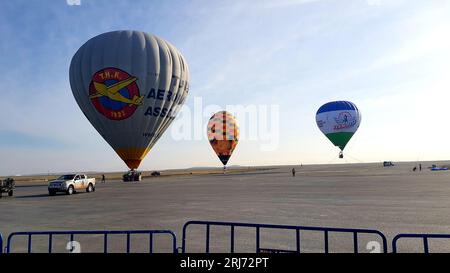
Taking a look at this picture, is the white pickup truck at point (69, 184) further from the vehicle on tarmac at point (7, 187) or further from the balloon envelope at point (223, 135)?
the balloon envelope at point (223, 135)

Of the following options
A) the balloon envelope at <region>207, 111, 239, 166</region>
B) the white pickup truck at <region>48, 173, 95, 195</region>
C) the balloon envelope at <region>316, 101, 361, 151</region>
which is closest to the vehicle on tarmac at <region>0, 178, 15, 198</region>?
the white pickup truck at <region>48, 173, 95, 195</region>

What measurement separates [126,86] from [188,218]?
84.0 ft

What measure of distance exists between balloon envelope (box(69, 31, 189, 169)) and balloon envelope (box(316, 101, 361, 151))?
3580 centimetres

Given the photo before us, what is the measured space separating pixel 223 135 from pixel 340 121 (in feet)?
71.7

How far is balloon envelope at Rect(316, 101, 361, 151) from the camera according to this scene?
65.8 metres

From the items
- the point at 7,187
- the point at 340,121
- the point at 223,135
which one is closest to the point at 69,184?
the point at 7,187

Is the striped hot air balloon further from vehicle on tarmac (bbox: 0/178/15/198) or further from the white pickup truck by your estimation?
vehicle on tarmac (bbox: 0/178/15/198)

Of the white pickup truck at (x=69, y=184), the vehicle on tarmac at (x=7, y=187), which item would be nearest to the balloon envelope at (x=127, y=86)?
the white pickup truck at (x=69, y=184)

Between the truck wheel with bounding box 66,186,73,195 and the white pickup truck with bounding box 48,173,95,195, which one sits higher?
the white pickup truck with bounding box 48,173,95,195

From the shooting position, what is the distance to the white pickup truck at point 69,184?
2970 centimetres

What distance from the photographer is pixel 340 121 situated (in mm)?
66062

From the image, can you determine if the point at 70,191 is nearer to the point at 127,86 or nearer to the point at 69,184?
the point at 69,184
